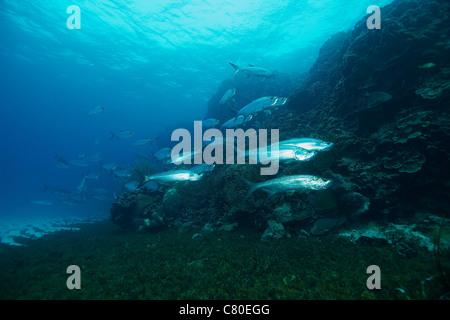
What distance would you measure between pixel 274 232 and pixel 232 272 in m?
2.26

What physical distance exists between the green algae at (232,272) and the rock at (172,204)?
388 centimetres

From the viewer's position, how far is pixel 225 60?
37344mm

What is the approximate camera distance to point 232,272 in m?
4.10

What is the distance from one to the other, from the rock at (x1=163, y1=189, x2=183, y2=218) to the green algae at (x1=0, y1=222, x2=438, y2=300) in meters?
3.88

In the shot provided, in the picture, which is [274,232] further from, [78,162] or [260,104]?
[78,162]

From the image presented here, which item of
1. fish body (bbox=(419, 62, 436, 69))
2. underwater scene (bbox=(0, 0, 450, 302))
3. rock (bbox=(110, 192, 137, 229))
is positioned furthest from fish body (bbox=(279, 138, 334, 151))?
rock (bbox=(110, 192, 137, 229))

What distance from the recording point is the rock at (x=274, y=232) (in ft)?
18.9

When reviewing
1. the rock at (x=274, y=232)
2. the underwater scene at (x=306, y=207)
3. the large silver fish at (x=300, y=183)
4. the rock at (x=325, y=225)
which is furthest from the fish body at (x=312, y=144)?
the rock at (x=274, y=232)

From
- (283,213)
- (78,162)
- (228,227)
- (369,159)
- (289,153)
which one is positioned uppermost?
(78,162)

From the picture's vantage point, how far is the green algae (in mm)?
3436

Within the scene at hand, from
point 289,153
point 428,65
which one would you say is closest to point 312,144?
point 289,153

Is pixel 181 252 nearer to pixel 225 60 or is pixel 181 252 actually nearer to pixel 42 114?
pixel 225 60

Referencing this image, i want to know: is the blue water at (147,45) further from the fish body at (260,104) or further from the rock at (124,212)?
the fish body at (260,104)
